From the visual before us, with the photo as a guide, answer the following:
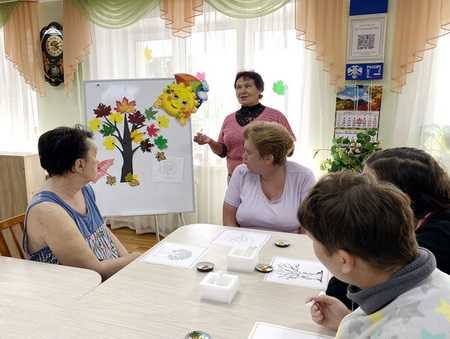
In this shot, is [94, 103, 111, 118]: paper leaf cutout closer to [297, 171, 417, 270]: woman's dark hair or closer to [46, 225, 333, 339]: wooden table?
[46, 225, 333, 339]: wooden table

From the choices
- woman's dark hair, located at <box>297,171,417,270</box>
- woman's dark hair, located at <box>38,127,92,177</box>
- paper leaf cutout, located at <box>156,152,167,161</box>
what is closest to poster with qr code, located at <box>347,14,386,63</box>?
paper leaf cutout, located at <box>156,152,167,161</box>

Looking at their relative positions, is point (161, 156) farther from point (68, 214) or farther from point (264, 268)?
point (264, 268)

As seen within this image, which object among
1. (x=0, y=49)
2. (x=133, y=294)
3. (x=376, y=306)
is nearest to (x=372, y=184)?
(x=376, y=306)

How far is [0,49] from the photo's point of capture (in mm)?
4270

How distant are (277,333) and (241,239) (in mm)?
710

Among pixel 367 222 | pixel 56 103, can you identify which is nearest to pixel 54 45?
pixel 56 103

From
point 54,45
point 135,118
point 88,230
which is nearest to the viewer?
point 88,230

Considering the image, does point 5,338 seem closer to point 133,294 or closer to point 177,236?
point 133,294

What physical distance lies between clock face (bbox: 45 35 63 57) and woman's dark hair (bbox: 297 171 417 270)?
3.87 m

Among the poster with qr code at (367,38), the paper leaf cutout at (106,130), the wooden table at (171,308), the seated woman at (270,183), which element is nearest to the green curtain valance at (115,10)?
the paper leaf cutout at (106,130)

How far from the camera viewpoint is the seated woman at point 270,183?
193cm

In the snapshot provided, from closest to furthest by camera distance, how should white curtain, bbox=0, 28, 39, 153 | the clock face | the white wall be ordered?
the clock face → the white wall → white curtain, bbox=0, 28, 39, 153

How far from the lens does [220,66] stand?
11.0 ft

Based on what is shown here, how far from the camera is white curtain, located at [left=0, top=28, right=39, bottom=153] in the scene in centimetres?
427
